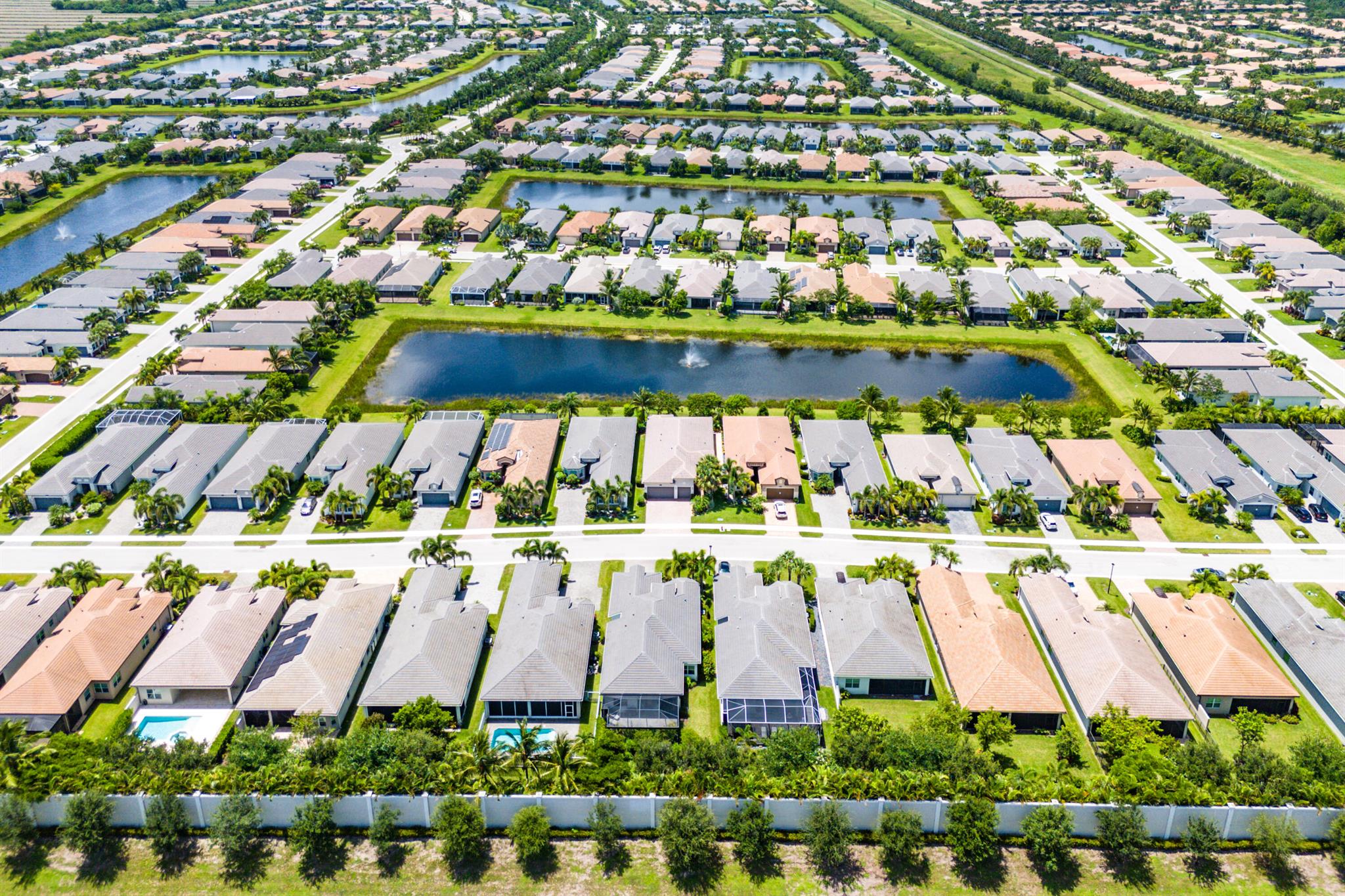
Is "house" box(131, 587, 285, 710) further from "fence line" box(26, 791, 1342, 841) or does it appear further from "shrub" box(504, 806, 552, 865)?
"shrub" box(504, 806, 552, 865)

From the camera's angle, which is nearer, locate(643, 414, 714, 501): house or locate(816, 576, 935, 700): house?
locate(816, 576, 935, 700): house

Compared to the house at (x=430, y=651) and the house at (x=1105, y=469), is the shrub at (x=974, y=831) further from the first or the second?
the house at (x=1105, y=469)

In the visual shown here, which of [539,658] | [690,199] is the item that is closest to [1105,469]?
[539,658]

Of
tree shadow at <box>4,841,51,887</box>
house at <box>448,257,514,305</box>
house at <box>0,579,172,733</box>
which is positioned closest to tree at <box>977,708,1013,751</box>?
tree shadow at <box>4,841,51,887</box>

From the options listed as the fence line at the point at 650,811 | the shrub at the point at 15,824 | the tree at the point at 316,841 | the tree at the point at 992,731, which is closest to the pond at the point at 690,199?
the tree at the point at 992,731

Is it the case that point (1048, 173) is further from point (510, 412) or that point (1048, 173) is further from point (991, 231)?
point (510, 412)
